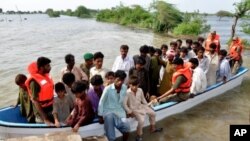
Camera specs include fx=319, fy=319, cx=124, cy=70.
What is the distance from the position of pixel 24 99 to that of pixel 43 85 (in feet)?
1.97

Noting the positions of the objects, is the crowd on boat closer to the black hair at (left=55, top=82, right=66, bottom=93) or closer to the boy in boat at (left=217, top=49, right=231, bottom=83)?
the black hair at (left=55, top=82, right=66, bottom=93)

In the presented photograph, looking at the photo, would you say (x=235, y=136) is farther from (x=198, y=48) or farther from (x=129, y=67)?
(x=198, y=48)

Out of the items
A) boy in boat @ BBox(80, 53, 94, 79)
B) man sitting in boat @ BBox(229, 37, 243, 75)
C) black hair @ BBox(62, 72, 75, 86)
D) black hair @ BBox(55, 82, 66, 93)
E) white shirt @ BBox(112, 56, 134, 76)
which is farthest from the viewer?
man sitting in boat @ BBox(229, 37, 243, 75)

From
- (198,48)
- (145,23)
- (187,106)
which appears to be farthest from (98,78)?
(145,23)

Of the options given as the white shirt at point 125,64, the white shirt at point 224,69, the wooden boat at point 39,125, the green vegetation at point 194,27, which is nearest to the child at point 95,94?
the wooden boat at point 39,125

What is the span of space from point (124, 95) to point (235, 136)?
1735 mm

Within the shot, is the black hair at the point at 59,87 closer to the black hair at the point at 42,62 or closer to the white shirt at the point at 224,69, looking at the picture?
the black hair at the point at 42,62

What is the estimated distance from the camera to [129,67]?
641 centimetres

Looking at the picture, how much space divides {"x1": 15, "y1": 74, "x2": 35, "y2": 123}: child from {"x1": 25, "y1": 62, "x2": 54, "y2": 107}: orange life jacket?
267 millimetres

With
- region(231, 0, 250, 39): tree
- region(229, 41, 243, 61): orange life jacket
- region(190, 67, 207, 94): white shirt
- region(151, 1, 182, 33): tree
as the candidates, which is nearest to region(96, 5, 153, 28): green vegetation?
region(151, 1, 182, 33): tree

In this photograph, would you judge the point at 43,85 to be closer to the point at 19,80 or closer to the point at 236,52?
the point at 19,80

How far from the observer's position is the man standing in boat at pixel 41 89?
176 inches

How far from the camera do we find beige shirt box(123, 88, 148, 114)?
510cm

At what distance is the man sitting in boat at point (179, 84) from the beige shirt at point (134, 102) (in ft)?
3.30
